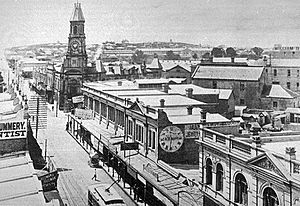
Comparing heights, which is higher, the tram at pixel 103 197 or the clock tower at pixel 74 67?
the clock tower at pixel 74 67

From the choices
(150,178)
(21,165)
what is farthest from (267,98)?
(21,165)

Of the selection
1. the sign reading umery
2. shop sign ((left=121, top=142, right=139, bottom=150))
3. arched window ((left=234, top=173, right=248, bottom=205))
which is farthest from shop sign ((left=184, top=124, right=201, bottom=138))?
arched window ((left=234, top=173, right=248, bottom=205))

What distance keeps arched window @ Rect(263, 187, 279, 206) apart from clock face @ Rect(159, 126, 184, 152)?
10.1m

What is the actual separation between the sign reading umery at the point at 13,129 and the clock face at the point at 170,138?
21.6 ft

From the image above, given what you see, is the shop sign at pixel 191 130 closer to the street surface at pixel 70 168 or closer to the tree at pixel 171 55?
the street surface at pixel 70 168

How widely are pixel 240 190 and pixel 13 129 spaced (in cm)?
1196

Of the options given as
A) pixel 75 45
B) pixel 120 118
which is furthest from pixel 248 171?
pixel 75 45

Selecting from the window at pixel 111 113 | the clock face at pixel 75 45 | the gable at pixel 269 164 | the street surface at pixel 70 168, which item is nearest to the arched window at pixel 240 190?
the gable at pixel 269 164

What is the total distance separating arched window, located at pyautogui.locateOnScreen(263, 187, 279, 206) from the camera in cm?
1239

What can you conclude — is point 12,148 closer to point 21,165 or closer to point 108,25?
point 21,165

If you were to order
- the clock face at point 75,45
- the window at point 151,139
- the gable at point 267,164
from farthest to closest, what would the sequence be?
the clock face at point 75,45
the window at point 151,139
the gable at point 267,164

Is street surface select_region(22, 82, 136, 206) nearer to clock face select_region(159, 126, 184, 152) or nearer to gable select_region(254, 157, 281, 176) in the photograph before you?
clock face select_region(159, 126, 184, 152)

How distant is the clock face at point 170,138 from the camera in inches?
891

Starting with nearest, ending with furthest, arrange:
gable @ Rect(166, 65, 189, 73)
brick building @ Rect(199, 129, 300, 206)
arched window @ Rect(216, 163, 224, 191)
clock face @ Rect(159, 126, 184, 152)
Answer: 1. brick building @ Rect(199, 129, 300, 206)
2. arched window @ Rect(216, 163, 224, 191)
3. clock face @ Rect(159, 126, 184, 152)
4. gable @ Rect(166, 65, 189, 73)
